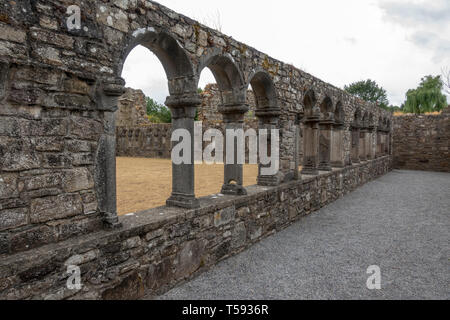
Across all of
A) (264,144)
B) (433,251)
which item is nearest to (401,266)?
(433,251)

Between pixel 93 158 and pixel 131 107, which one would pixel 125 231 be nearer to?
pixel 93 158

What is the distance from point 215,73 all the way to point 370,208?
4719 mm

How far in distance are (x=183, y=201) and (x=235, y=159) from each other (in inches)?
51.1

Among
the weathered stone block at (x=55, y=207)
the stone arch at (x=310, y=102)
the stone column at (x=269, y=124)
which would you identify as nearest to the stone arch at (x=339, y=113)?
the stone arch at (x=310, y=102)

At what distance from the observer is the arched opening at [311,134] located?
684 centimetres

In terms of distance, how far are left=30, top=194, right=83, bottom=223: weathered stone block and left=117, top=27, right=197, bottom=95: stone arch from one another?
159cm

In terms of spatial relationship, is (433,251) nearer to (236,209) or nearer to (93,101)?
(236,209)

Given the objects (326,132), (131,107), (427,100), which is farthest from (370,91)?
(326,132)

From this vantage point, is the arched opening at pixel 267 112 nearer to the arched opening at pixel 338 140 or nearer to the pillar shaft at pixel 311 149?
the pillar shaft at pixel 311 149

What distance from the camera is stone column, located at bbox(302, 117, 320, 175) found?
6977mm

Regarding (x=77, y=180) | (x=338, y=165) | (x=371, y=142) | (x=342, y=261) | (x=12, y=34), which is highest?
(x=12, y=34)

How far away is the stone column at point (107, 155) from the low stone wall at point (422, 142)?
16.4 meters

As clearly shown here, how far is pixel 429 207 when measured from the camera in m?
7.12

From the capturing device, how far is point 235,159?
466cm
